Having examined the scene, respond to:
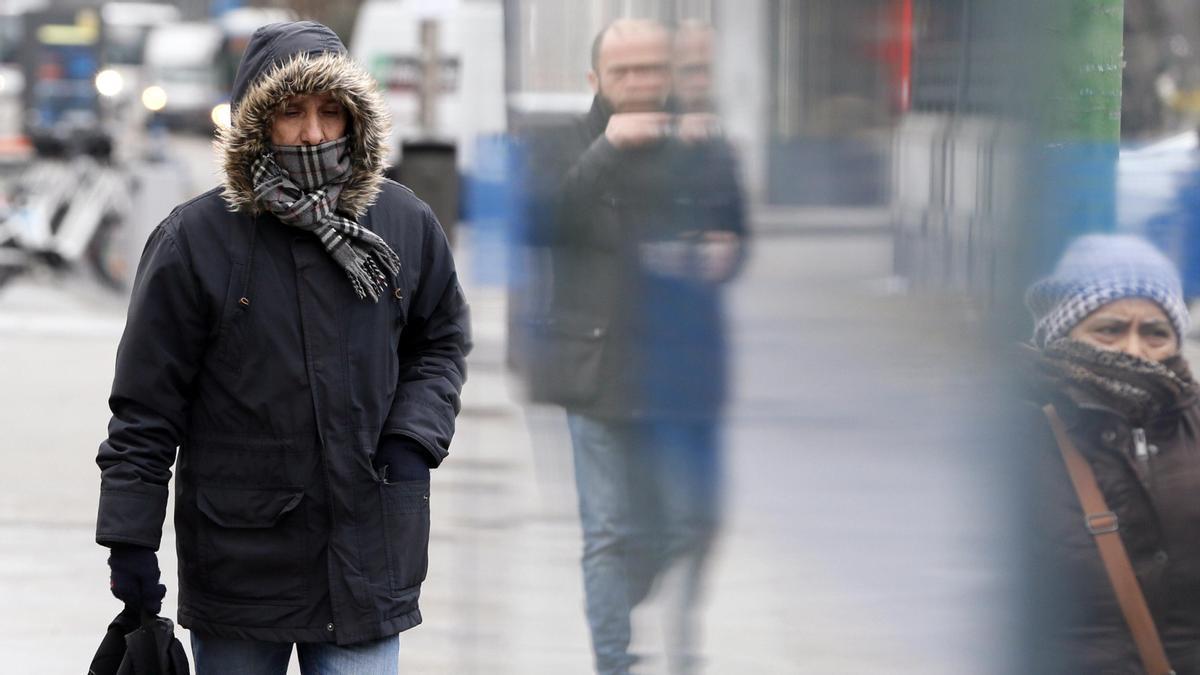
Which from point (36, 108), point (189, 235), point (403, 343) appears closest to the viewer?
point (189, 235)

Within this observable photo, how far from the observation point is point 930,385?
10.1 ft

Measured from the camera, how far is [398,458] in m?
2.92

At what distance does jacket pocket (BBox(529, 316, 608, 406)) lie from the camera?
12.3 ft

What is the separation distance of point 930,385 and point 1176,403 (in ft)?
1.36

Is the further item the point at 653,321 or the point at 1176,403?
the point at 653,321

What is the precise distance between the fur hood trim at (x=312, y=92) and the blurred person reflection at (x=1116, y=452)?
3.57ft

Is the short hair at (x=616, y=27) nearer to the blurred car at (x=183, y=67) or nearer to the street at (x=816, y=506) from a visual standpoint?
the street at (x=816, y=506)

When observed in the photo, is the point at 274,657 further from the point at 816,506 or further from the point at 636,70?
the point at 636,70

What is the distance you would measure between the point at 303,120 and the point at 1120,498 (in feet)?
4.73

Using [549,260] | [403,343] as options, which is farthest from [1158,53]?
[403,343]

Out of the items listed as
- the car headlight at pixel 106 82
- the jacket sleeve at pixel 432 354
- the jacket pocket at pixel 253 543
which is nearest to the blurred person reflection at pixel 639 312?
the jacket sleeve at pixel 432 354

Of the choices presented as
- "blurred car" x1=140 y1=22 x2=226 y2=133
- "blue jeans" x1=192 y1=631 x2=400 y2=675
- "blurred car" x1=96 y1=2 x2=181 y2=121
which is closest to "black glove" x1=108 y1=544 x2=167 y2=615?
"blue jeans" x1=192 y1=631 x2=400 y2=675

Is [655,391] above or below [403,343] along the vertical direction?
below

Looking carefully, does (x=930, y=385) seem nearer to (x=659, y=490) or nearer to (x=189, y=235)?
(x=659, y=490)
